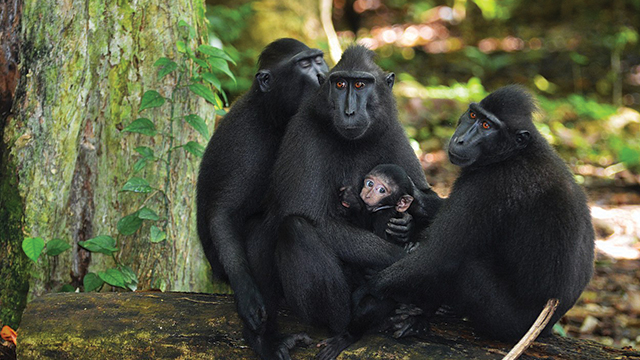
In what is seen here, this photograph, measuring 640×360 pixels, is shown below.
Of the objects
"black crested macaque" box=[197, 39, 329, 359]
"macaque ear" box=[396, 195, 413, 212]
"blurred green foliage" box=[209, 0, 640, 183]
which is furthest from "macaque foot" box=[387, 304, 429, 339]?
"blurred green foliage" box=[209, 0, 640, 183]

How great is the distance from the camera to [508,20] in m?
19.7

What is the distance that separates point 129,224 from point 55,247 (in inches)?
22.2

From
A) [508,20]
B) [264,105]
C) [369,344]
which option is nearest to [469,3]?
[508,20]

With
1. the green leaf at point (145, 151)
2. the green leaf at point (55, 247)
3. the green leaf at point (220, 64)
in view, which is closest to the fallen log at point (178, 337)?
the green leaf at point (55, 247)

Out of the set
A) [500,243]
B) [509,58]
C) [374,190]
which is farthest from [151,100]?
[509,58]

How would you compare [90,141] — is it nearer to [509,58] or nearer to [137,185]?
[137,185]

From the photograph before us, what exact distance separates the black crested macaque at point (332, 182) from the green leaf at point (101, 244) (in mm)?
1370

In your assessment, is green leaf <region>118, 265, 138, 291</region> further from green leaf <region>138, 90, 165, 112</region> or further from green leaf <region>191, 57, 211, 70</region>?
green leaf <region>191, 57, 211, 70</region>

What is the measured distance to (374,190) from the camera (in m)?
4.50

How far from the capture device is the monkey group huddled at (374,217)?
402cm

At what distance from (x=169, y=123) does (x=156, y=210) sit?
74 cm

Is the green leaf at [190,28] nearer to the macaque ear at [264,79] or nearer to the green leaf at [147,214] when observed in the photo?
the macaque ear at [264,79]

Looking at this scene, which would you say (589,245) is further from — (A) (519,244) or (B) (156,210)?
(B) (156,210)

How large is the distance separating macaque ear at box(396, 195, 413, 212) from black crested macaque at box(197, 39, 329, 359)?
0.96 metres
